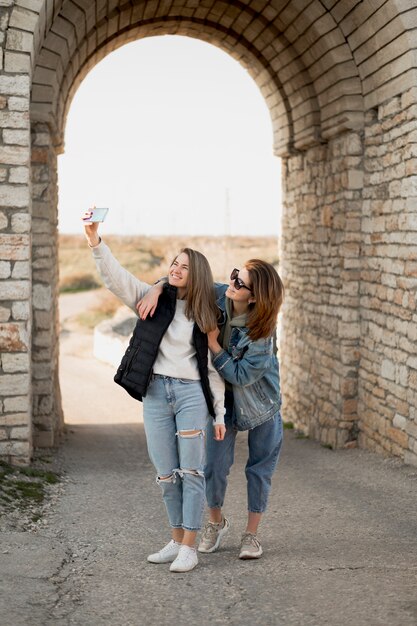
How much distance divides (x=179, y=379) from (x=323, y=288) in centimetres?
515

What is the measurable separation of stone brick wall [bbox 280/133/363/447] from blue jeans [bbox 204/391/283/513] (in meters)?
4.15

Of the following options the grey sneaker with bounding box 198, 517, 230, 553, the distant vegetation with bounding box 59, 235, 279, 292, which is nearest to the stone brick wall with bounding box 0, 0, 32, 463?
the grey sneaker with bounding box 198, 517, 230, 553

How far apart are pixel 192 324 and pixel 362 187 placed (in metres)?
4.50

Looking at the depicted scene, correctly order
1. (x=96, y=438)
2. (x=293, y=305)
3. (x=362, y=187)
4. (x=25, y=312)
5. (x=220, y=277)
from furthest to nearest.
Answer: (x=220, y=277) → (x=293, y=305) → (x=96, y=438) → (x=362, y=187) → (x=25, y=312)

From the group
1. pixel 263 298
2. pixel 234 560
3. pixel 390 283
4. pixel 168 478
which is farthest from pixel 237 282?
pixel 390 283

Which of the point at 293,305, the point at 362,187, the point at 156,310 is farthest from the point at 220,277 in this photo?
the point at 156,310

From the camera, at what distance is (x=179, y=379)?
4.24 m

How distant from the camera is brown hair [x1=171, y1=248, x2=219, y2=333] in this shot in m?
4.23

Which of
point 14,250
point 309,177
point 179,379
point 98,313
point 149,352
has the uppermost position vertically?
point 309,177

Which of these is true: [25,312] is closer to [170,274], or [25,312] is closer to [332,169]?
[170,274]

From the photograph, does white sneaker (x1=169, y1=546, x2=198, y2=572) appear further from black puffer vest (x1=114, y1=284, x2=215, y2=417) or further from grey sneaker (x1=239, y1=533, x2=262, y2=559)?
black puffer vest (x1=114, y1=284, x2=215, y2=417)

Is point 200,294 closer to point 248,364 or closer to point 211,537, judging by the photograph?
point 248,364

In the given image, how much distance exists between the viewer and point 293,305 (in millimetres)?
10445

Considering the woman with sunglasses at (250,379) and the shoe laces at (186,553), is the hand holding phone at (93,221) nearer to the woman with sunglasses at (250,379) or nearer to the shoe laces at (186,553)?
the woman with sunglasses at (250,379)
